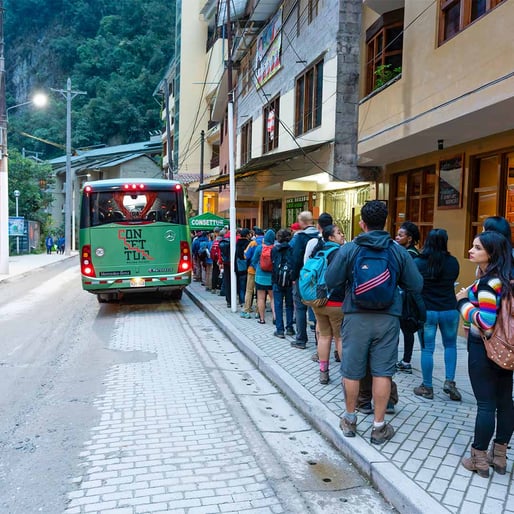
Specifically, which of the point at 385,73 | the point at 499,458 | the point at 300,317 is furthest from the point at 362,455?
the point at 385,73

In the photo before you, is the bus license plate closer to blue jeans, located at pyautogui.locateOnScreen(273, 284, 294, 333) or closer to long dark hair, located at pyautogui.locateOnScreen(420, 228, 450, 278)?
blue jeans, located at pyautogui.locateOnScreen(273, 284, 294, 333)

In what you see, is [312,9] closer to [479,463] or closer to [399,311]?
[399,311]

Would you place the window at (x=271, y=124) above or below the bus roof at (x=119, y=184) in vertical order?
above

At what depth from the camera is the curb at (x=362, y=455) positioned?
10.6 ft

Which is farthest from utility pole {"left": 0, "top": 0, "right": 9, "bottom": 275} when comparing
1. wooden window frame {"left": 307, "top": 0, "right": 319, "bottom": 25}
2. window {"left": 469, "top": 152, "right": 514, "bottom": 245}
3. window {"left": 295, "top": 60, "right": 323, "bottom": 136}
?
window {"left": 469, "top": 152, "right": 514, "bottom": 245}

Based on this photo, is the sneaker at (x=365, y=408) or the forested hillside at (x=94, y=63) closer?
the sneaker at (x=365, y=408)

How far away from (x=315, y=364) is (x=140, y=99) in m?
59.6

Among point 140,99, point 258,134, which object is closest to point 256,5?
point 258,134

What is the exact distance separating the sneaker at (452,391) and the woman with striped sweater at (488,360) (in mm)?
1601

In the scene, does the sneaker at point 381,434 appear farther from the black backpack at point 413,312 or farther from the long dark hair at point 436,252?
the long dark hair at point 436,252

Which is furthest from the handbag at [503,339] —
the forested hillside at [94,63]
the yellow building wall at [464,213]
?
the forested hillside at [94,63]

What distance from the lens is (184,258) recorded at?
11.7 metres

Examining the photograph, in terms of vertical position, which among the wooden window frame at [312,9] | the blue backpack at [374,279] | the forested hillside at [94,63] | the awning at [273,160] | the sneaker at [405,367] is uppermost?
the forested hillside at [94,63]

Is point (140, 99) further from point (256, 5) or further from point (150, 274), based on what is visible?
point (150, 274)
